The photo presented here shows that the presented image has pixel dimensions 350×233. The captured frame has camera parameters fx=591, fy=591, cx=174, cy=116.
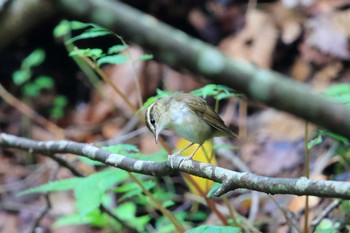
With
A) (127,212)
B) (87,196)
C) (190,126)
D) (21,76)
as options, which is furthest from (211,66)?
(21,76)

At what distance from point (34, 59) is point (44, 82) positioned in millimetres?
828

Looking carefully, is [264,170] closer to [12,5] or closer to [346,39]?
[346,39]

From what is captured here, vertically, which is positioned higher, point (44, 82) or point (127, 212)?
point (127, 212)

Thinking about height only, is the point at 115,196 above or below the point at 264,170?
below

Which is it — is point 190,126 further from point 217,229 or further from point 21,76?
point 21,76

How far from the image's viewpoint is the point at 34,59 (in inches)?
203

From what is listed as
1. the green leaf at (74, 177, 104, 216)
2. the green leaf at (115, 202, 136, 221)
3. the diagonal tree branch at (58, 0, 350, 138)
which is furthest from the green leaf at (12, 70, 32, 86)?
the diagonal tree branch at (58, 0, 350, 138)

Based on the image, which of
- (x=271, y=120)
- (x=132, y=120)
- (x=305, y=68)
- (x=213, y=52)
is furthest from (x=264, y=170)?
(x=213, y=52)

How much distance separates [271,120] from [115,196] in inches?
52.2

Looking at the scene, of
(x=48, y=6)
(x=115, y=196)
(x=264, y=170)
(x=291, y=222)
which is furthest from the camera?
(x=115, y=196)

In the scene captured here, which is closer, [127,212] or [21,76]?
[127,212]

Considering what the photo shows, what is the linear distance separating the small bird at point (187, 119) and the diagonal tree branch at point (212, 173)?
0.97ft

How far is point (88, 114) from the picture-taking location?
19.2 feet

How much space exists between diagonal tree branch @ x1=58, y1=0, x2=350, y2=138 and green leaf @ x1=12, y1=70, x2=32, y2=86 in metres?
4.94
